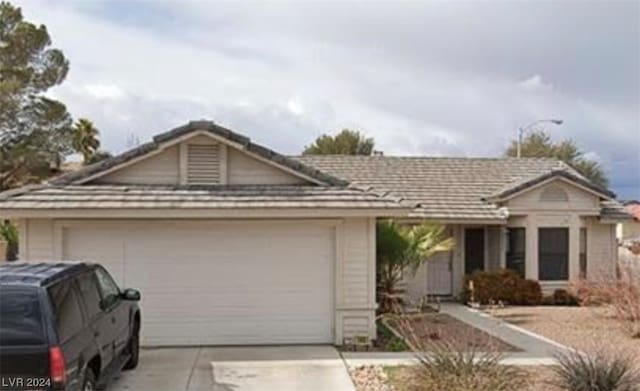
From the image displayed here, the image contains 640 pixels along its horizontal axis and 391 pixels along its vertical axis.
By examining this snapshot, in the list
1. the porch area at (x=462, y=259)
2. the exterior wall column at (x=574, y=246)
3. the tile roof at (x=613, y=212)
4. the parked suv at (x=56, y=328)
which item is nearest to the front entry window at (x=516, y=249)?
the porch area at (x=462, y=259)

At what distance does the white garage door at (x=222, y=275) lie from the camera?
14070mm

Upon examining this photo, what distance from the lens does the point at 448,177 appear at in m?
25.2

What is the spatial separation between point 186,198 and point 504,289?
11.4m

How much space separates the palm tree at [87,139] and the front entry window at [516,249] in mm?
25422

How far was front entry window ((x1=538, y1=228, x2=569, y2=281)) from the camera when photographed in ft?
74.6

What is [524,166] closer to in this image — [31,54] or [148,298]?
[148,298]

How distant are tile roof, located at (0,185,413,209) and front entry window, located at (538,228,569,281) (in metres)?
10.1

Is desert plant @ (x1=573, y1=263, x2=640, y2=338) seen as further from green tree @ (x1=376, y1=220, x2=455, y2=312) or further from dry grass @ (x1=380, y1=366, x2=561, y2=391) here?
dry grass @ (x1=380, y1=366, x2=561, y2=391)

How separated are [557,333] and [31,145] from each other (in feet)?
85.0

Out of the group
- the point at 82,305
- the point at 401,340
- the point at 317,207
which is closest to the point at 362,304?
the point at 401,340

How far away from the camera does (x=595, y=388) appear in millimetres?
9375

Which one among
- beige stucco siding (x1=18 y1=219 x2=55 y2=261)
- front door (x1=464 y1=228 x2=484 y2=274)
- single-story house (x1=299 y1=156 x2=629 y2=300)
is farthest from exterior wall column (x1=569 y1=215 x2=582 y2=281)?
beige stucco siding (x1=18 y1=219 x2=55 y2=261)

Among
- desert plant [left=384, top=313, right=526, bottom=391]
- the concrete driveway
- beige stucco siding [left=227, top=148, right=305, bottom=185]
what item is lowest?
the concrete driveway

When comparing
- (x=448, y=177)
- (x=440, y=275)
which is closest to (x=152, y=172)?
(x=440, y=275)
